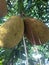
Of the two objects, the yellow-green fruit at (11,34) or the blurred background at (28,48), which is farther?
the blurred background at (28,48)

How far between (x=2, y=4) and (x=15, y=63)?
0.99ft

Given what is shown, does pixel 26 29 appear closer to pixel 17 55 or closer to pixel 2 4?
pixel 2 4

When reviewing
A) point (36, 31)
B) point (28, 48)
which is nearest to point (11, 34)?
point (36, 31)

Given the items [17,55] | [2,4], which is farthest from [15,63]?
[2,4]

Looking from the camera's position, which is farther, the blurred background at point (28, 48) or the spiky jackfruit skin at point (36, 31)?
the blurred background at point (28, 48)

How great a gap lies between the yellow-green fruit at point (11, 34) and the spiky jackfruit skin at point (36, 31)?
4 centimetres

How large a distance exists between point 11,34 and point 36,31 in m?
0.11

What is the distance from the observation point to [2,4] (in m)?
1.22

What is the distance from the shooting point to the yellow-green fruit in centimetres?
97

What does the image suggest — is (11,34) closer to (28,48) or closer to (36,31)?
(36,31)

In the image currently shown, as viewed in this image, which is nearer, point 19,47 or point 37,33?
point 37,33

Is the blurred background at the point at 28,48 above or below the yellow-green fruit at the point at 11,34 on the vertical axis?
below

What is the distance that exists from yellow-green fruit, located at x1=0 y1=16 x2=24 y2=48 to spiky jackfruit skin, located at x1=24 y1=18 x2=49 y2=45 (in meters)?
0.04

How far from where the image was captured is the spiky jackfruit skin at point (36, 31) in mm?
1053
